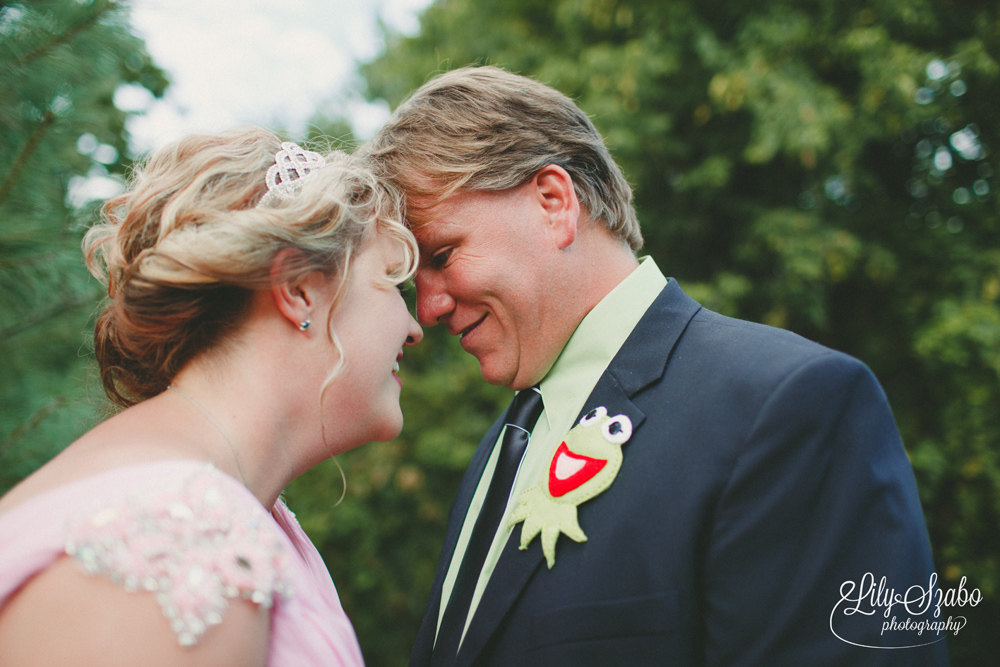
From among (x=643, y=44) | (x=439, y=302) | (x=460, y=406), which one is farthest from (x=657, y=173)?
(x=439, y=302)

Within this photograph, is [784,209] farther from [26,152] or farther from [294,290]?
[26,152]

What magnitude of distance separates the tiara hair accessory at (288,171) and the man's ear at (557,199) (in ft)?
2.59

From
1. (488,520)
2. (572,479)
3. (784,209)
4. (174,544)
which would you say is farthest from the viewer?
(784,209)

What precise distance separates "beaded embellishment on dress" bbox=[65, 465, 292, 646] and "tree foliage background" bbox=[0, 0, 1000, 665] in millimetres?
2551

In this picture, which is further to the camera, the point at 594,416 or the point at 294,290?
the point at 594,416

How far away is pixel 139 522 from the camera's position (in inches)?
53.1

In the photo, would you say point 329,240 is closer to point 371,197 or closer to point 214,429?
point 371,197

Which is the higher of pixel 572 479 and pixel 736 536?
pixel 736 536

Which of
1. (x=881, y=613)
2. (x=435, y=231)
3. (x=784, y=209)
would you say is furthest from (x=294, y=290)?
(x=784, y=209)

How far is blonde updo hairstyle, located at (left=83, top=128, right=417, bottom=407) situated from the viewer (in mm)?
1714

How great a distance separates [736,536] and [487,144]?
1522mm

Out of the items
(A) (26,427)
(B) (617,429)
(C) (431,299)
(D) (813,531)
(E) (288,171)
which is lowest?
(A) (26,427)

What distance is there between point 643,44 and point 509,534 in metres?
5.74

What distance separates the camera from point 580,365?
227 cm
